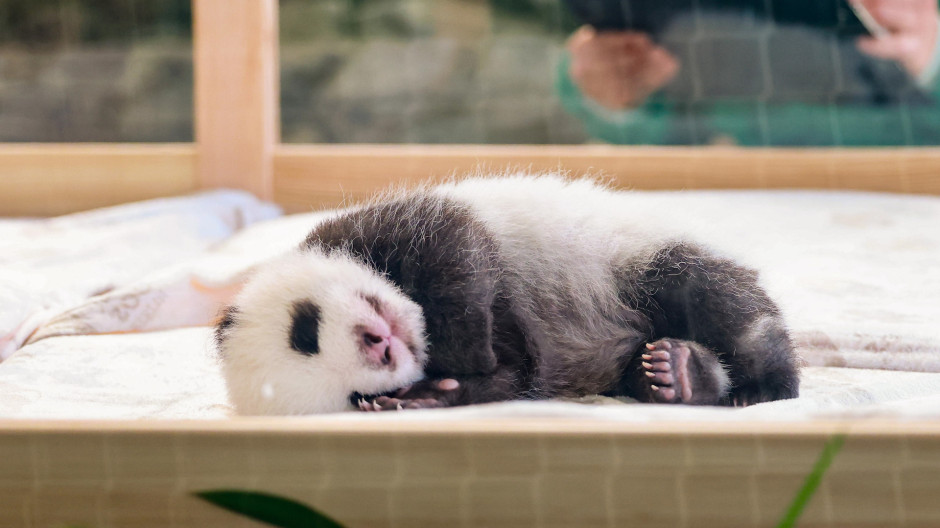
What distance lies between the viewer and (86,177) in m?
2.14

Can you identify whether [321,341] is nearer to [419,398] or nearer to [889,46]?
[419,398]

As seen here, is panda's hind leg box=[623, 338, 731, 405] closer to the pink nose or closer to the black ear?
the pink nose

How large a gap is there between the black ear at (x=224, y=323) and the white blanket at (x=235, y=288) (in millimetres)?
38

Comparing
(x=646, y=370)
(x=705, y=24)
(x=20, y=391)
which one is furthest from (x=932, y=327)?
(x=705, y=24)

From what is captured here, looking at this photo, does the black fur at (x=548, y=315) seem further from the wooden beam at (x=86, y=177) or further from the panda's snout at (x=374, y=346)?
the wooden beam at (x=86, y=177)

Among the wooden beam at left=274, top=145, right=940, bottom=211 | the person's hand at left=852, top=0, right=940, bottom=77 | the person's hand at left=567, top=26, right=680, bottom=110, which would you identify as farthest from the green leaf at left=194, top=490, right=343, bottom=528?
the person's hand at left=567, top=26, right=680, bottom=110

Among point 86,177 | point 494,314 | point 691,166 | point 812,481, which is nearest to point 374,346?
point 494,314

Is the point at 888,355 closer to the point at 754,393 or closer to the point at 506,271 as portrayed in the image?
the point at 754,393

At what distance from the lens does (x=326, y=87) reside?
3068 mm

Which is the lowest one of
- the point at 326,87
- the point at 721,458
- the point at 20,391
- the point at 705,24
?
the point at 20,391

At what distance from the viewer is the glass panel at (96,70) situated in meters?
2.38

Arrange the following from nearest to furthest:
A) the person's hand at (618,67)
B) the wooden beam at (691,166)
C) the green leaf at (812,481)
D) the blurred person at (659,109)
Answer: the green leaf at (812,481) < the wooden beam at (691,166) < the blurred person at (659,109) < the person's hand at (618,67)

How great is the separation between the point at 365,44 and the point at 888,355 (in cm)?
256

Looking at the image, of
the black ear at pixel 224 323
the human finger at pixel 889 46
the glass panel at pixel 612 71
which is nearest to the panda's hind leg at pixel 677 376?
the black ear at pixel 224 323
